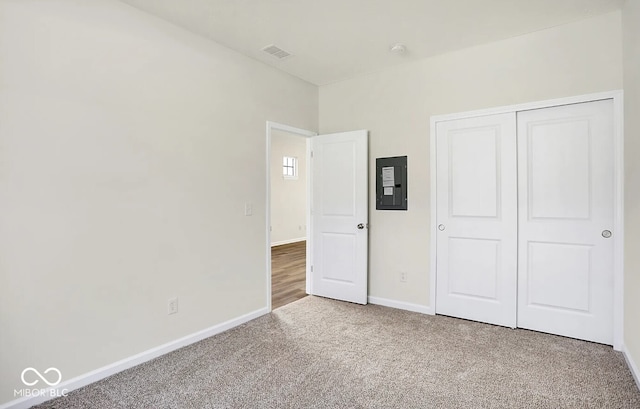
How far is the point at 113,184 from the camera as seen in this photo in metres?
2.38

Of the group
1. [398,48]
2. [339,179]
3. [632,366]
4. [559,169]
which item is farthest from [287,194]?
[632,366]

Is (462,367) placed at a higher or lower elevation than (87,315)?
lower

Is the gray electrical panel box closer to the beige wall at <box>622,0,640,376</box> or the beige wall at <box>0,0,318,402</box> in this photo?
the beige wall at <box>0,0,318,402</box>

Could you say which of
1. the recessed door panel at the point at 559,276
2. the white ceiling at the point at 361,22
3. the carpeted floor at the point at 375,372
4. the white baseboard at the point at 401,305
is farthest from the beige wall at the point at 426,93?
the recessed door panel at the point at 559,276

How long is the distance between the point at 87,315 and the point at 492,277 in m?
3.28

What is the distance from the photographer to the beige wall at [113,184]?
199 cm

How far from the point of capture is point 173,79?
2.75 meters

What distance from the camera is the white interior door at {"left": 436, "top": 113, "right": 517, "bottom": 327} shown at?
3111mm

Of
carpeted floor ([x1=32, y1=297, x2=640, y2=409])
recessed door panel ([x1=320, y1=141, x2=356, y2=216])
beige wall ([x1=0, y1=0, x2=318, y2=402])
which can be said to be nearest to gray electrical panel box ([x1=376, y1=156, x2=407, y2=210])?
recessed door panel ([x1=320, y1=141, x2=356, y2=216])

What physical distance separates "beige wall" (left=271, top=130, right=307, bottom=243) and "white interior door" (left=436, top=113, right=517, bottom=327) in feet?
16.6

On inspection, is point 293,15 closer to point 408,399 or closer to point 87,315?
point 87,315

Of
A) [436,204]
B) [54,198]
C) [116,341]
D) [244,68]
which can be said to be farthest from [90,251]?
[436,204]

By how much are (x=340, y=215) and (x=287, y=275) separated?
5.79 feet
